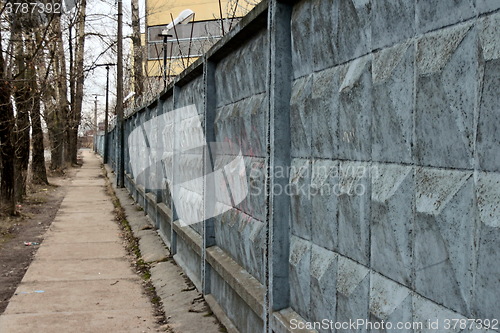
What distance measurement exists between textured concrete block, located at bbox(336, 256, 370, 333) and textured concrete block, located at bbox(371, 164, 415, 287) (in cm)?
10

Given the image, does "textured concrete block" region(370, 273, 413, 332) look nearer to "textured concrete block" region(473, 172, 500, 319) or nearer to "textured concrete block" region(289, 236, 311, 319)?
"textured concrete block" region(473, 172, 500, 319)

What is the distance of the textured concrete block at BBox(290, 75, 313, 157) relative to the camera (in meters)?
2.83

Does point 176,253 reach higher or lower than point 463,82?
lower

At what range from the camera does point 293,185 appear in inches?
119

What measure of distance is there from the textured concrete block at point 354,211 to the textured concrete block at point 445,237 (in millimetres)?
371

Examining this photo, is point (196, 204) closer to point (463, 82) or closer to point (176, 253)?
point (176, 253)

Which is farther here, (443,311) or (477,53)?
(443,311)

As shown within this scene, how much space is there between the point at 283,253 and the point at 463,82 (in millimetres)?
1703

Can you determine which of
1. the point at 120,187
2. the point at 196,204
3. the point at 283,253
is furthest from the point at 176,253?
the point at 120,187

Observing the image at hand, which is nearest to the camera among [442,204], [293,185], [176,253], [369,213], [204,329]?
[442,204]

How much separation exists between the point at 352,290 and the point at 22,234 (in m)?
8.89

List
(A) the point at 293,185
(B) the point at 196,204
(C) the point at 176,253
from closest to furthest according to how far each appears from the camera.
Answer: (A) the point at 293,185 < (B) the point at 196,204 < (C) the point at 176,253

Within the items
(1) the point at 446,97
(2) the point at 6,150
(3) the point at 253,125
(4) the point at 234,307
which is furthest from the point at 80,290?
(2) the point at 6,150

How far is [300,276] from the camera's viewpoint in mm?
2945
